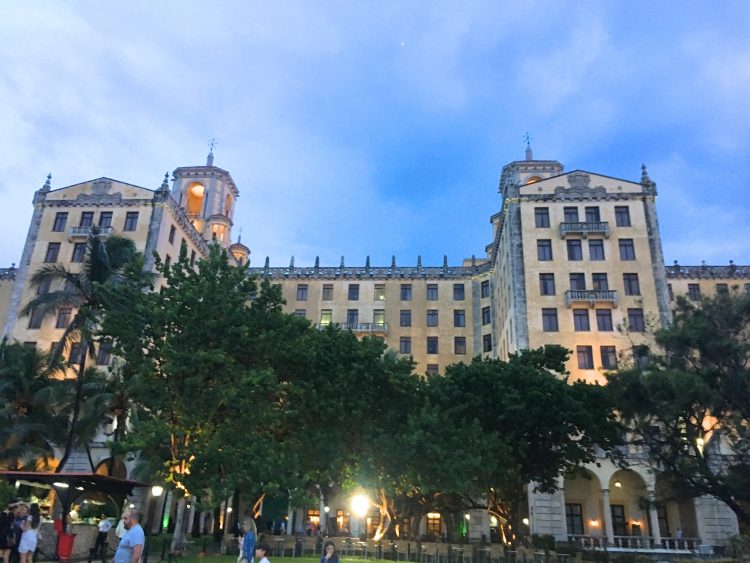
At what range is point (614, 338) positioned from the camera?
44.3m

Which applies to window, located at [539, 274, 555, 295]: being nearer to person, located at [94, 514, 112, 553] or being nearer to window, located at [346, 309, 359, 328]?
window, located at [346, 309, 359, 328]

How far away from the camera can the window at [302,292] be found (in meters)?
63.3

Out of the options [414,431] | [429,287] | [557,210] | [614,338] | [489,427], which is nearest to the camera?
[414,431]

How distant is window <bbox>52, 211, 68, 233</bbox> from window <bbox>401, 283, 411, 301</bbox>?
1251 inches

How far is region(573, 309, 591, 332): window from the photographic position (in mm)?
44969

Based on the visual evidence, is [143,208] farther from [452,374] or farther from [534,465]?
[534,465]

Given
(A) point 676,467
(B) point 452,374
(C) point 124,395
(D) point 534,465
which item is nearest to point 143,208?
(C) point 124,395

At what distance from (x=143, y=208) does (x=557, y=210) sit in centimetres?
3414

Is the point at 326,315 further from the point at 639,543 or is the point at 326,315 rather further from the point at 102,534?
the point at 102,534

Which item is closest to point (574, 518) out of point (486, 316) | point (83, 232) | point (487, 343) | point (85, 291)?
point (487, 343)

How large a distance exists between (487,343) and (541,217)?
50.7ft

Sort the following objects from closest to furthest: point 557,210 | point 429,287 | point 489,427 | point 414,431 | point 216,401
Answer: point 216,401 < point 414,431 < point 489,427 < point 557,210 < point 429,287

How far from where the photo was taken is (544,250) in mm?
47812

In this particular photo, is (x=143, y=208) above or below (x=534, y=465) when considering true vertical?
above
